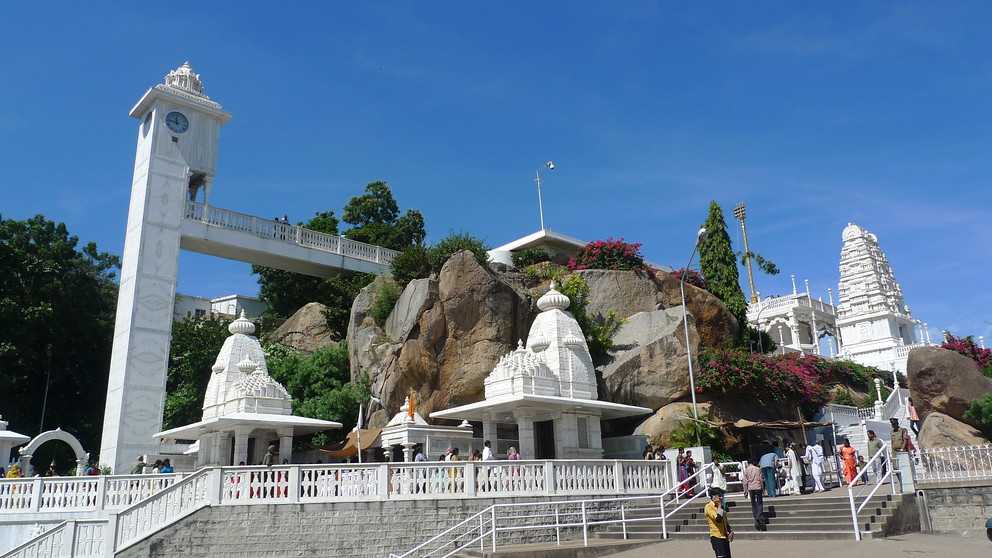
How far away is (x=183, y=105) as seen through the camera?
36.0 metres

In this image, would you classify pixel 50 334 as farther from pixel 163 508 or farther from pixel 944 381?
pixel 944 381

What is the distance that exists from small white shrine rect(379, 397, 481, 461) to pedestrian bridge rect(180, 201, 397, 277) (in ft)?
53.0

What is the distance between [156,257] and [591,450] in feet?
69.0

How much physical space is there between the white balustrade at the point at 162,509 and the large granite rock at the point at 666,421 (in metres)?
14.6

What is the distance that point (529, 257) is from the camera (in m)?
43.6

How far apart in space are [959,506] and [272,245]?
30734 millimetres

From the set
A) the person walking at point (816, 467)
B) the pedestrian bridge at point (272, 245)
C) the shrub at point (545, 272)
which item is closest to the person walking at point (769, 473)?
the person walking at point (816, 467)

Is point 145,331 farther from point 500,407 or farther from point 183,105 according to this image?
point 500,407

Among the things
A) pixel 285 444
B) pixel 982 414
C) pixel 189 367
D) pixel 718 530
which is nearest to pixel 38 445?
pixel 189 367

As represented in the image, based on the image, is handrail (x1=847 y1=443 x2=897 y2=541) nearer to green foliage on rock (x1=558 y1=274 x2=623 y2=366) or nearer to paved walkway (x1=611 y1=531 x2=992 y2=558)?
paved walkway (x1=611 y1=531 x2=992 y2=558)

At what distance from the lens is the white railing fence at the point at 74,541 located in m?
17.2

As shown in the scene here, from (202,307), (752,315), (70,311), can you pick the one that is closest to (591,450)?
(70,311)

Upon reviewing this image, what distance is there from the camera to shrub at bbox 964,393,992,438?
28688 millimetres

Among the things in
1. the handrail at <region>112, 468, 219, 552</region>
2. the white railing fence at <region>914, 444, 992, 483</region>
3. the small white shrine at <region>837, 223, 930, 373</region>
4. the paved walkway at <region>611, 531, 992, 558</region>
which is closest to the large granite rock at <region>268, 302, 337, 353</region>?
the handrail at <region>112, 468, 219, 552</region>
